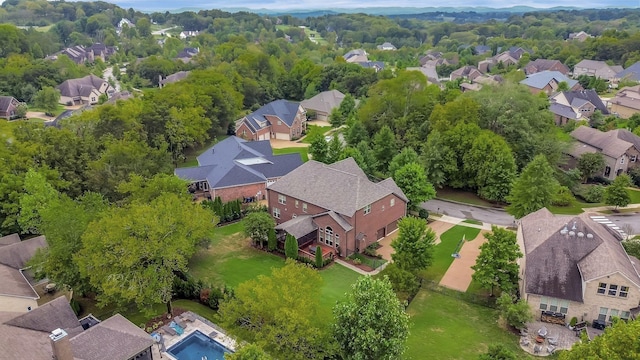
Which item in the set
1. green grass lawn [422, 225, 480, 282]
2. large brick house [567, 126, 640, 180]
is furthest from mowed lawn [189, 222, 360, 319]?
large brick house [567, 126, 640, 180]

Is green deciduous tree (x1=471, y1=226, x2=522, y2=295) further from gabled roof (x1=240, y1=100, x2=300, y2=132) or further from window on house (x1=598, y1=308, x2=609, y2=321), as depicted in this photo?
gabled roof (x1=240, y1=100, x2=300, y2=132)

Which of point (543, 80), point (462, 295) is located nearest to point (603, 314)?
point (462, 295)

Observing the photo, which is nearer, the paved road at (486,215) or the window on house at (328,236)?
the window on house at (328,236)

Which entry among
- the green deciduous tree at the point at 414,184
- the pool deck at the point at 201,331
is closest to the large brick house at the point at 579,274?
the green deciduous tree at the point at 414,184

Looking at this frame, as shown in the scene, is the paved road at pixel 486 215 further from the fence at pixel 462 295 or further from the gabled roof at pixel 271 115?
the gabled roof at pixel 271 115

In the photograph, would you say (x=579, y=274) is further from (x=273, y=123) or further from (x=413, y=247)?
(x=273, y=123)

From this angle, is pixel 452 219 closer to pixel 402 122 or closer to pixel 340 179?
pixel 340 179
